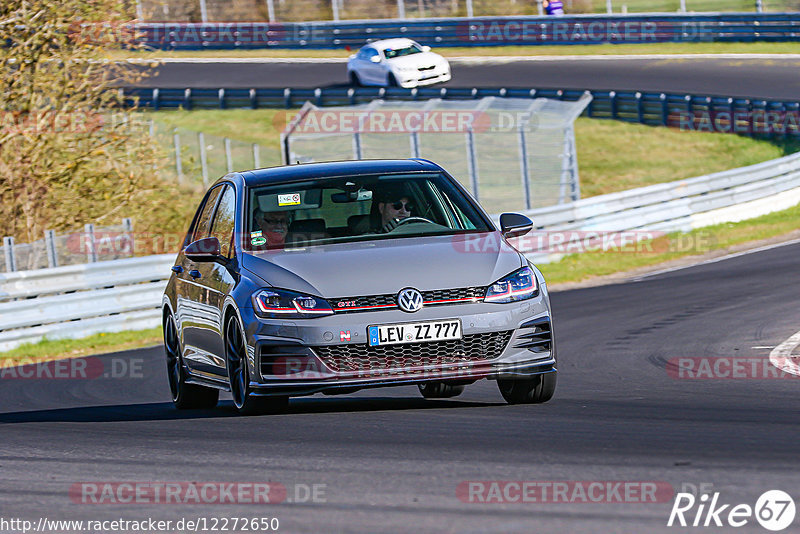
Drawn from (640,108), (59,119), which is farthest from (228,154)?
(640,108)

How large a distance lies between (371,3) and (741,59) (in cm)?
1907

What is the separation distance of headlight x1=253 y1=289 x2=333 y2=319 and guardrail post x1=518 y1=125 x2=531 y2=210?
17564 millimetres

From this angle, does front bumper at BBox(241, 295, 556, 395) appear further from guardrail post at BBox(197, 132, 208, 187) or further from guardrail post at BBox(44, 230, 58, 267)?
guardrail post at BBox(197, 132, 208, 187)

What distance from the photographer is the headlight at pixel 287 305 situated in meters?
8.08

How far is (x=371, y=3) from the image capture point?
58.2 meters

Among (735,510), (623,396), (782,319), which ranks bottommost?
(782,319)

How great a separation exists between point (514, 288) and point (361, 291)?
0.95 m

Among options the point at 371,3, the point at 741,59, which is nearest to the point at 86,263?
the point at 741,59

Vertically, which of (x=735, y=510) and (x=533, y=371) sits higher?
(x=735, y=510)

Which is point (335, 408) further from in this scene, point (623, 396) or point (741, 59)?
point (741, 59)

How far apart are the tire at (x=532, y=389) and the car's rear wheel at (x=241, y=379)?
4.64ft

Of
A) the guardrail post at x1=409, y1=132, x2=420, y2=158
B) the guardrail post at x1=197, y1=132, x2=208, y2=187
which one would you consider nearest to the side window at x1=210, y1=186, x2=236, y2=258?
the guardrail post at x1=409, y1=132, x2=420, y2=158

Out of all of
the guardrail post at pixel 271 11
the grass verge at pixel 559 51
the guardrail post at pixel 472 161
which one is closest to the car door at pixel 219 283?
the guardrail post at pixel 472 161

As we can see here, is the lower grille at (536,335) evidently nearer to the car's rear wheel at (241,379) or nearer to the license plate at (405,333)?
the license plate at (405,333)
